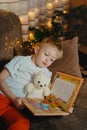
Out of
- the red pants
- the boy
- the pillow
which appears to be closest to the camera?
the red pants

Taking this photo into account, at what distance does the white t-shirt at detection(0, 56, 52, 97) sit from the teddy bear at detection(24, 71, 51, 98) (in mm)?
38

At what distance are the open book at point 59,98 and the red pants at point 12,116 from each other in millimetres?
81

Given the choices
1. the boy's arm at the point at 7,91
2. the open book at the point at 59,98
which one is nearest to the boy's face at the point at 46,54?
the open book at the point at 59,98

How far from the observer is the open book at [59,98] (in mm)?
1552

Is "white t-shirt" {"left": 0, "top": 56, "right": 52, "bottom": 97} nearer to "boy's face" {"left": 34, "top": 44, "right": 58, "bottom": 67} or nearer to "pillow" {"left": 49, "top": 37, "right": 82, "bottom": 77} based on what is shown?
"boy's face" {"left": 34, "top": 44, "right": 58, "bottom": 67}

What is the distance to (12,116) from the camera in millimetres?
1605

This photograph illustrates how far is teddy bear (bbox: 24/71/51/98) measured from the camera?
66.1 inches

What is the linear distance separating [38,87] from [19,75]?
14 cm

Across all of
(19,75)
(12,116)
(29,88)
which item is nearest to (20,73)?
(19,75)

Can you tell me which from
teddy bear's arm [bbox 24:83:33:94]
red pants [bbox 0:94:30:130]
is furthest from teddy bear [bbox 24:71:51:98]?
red pants [bbox 0:94:30:130]

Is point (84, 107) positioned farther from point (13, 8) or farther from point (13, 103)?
point (13, 8)

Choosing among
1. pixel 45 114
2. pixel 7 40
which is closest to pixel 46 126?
pixel 45 114

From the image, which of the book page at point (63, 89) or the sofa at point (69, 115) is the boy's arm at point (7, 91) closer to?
the sofa at point (69, 115)

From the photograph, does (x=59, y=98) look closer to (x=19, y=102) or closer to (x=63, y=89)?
(x=63, y=89)
